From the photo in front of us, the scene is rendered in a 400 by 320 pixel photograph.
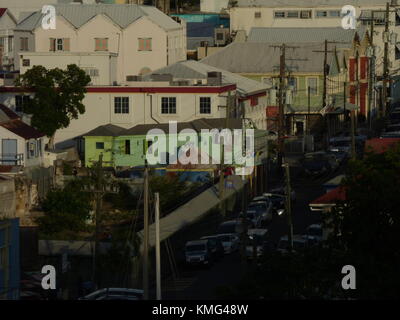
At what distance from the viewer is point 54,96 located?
60688 mm

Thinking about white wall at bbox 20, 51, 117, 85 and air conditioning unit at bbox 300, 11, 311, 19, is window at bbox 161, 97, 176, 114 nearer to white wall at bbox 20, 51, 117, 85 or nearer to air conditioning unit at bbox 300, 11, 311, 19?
white wall at bbox 20, 51, 117, 85

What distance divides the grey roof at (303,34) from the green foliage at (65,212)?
1393 inches

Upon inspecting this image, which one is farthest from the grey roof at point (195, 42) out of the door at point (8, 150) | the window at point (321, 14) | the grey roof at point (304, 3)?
the door at point (8, 150)

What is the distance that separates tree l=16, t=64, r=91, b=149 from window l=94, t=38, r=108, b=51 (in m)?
12.6

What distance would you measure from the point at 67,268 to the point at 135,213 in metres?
9.25

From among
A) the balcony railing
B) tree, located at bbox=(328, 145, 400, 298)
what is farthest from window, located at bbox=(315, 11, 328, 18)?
tree, located at bbox=(328, 145, 400, 298)

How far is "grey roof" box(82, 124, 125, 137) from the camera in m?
59.7

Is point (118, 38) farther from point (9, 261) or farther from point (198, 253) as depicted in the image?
point (9, 261)

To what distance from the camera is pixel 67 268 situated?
39.8 m

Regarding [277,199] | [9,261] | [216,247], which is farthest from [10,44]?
[9,261]

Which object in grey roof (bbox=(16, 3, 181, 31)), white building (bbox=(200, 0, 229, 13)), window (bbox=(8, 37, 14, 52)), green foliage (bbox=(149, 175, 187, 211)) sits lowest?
green foliage (bbox=(149, 175, 187, 211))

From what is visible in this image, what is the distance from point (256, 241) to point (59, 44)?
34914 mm
